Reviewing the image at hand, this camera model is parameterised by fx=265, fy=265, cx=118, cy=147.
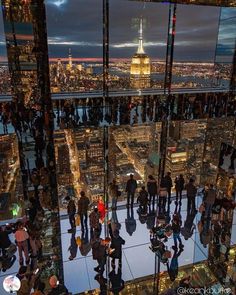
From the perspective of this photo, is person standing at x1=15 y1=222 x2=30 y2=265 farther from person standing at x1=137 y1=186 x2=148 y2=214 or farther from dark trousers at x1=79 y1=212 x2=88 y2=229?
person standing at x1=137 y1=186 x2=148 y2=214

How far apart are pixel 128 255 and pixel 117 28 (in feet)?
15.4

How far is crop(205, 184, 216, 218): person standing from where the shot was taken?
571 centimetres

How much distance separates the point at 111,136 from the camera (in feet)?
22.2

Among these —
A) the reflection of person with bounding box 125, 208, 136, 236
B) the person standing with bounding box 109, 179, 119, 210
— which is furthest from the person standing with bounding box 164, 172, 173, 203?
the person standing with bounding box 109, 179, 119, 210

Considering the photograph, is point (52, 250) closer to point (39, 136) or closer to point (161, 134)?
point (39, 136)

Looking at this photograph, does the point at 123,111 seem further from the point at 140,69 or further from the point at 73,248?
the point at 73,248

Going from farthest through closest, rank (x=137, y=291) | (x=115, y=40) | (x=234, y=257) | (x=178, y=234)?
(x=115, y=40) → (x=178, y=234) → (x=234, y=257) → (x=137, y=291)

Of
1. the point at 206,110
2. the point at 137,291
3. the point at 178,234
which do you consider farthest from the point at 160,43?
the point at 137,291

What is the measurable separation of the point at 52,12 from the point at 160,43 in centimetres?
246

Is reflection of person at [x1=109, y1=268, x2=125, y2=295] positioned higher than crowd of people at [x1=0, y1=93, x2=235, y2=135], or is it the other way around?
crowd of people at [x1=0, y1=93, x2=235, y2=135]

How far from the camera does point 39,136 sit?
6.05 m

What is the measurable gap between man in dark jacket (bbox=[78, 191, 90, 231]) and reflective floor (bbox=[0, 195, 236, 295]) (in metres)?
0.23

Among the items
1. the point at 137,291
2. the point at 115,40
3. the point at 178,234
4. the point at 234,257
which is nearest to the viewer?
the point at 137,291

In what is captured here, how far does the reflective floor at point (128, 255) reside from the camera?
4508 mm
